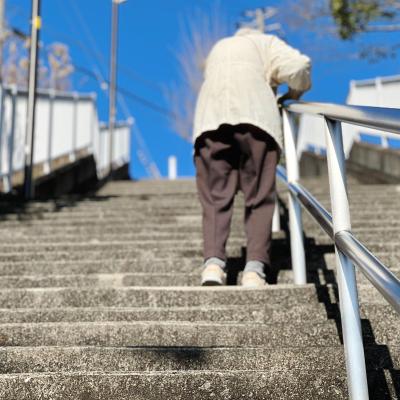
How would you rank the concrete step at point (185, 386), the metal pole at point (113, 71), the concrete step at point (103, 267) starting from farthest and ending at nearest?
the metal pole at point (113, 71)
the concrete step at point (103, 267)
the concrete step at point (185, 386)

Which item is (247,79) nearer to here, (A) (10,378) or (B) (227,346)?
(B) (227,346)

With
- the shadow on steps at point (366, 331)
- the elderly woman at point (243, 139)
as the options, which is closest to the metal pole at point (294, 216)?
the elderly woman at point (243, 139)

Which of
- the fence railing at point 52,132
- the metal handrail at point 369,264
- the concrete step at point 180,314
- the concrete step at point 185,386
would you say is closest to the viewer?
the metal handrail at point 369,264

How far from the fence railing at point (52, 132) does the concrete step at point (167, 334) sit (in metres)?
4.86

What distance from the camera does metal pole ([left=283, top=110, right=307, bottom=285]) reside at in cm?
309

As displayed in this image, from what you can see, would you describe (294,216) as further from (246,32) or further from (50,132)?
(50,132)

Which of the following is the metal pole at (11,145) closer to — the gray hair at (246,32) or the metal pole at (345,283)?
the gray hair at (246,32)

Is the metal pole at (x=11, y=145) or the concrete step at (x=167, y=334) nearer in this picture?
the concrete step at (x=167, y=334)

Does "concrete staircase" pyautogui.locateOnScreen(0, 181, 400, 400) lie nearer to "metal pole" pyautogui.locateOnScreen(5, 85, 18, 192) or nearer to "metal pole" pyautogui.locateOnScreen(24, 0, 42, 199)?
"metal pole" pyautogui.locateOnScreen(24, 0, 42, 199)

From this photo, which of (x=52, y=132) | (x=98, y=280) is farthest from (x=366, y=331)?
(x=52, y=132)

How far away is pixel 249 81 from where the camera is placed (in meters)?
3.36

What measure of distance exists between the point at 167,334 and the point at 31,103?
501 cm

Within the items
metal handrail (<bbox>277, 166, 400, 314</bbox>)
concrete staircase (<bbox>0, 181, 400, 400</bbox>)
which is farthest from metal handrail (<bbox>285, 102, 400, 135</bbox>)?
concrete staircase (<bbox>0, 181, 400, 400</bbox>)

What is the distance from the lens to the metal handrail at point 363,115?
1.48 m
